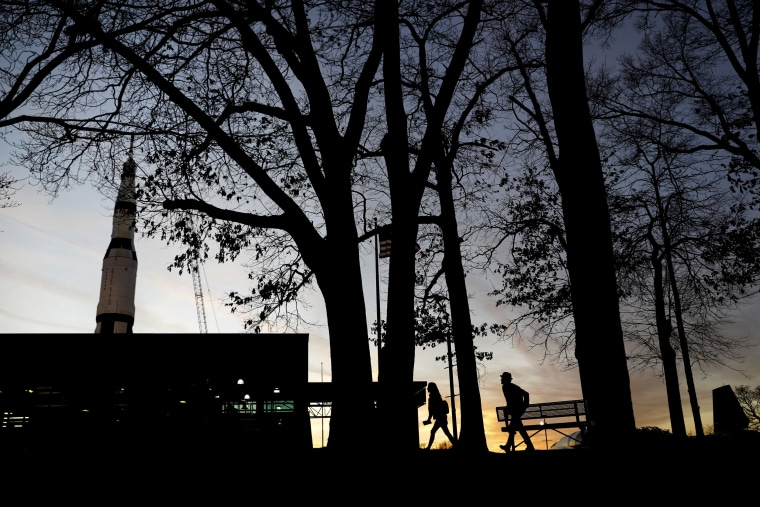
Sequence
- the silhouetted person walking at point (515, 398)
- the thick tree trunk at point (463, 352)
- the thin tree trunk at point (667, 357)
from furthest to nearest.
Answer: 1. the thin tree trunk at point (667, 357)
2. the thick tree trunk at point (463, 352)
3. the silhouetted person walking at point (515, 398)

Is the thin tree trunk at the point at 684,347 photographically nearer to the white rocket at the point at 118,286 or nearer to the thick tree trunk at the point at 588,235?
the thick tree trunk at the point at 588,235

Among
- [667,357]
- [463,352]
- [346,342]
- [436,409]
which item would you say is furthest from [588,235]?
[667,357]

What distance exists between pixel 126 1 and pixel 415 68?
8.50m

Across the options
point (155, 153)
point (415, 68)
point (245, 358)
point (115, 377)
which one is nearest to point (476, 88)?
point (415, 68)

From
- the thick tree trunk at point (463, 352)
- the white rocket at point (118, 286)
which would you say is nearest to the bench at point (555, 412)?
the thick tree trunk at point (463, 352)

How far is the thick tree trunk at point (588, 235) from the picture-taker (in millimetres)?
5957

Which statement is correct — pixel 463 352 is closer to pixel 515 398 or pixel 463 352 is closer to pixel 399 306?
pixel 515 398

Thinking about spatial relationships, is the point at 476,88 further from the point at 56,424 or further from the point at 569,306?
the point at 56,424

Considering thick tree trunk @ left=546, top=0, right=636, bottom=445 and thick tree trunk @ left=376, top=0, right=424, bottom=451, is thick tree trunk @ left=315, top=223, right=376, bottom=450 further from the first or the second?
thick tree trunk @ left=546, top=0, right=636, bottom=445

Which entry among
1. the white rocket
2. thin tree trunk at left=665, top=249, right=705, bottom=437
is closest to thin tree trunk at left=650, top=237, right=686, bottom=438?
thin tree trunk at left=665, top=249, right=705, bottom=437

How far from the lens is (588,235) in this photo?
20.6ft

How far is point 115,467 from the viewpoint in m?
6.75

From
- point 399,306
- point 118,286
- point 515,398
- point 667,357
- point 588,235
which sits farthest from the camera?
point 118,286

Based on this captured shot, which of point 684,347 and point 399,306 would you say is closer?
point 399,306
